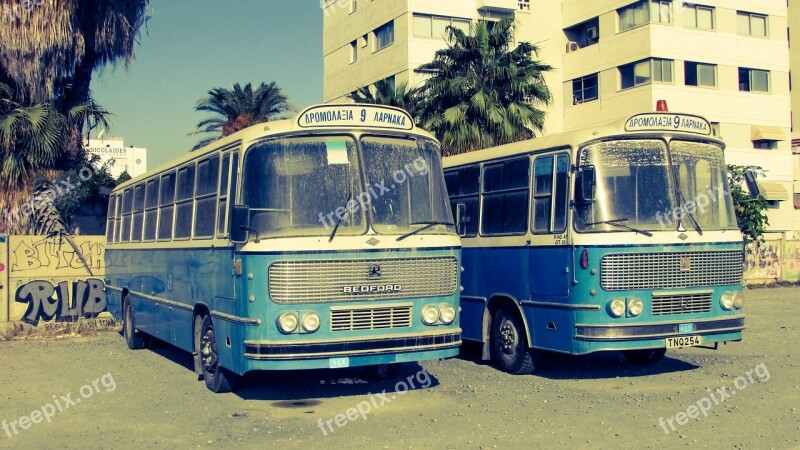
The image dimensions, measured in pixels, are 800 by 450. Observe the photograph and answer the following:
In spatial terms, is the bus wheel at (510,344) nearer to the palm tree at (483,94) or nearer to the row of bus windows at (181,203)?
the row of bus windows at (181,203)

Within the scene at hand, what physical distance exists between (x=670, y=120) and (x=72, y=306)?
43.4ft

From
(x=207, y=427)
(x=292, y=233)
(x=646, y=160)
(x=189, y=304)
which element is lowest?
(x=207, y=427)

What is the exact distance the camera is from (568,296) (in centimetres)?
1064

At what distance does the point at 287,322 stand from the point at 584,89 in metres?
39.1

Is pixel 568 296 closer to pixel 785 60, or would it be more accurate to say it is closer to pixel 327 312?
pixel 327 312

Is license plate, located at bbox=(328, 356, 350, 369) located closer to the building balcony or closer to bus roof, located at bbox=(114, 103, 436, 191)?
bus roof, located at bbox=(114, 103, 436, 191)

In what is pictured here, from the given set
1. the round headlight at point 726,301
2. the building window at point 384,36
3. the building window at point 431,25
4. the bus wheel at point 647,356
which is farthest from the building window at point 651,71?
the round headlight at point 726,301

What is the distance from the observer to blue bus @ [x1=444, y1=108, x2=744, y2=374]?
34.3ft

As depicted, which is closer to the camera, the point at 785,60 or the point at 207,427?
the point at 207,427

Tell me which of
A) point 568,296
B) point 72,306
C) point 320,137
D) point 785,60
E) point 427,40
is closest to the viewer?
point 320,137

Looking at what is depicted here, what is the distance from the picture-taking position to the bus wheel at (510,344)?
11.6 meters

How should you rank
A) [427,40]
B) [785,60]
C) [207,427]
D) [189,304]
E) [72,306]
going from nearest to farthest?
[207,427] → [189,304] → [72,306] → [427,40] → [785,60]

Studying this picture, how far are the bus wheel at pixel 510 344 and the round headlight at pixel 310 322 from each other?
3.54 m

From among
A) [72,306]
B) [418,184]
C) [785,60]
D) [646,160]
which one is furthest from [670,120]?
[785,60]
